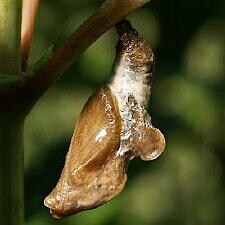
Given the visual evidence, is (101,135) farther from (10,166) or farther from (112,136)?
(10,166)

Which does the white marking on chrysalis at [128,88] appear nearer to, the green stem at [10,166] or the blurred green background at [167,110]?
the green stem at [10,166]

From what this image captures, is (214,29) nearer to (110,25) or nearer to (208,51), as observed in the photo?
(208,51)

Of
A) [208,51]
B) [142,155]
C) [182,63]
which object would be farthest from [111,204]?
[142,155]

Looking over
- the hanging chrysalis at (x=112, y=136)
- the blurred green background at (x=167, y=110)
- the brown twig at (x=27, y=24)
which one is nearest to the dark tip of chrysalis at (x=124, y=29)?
the hanging chrysalis at (x=112, y=136)

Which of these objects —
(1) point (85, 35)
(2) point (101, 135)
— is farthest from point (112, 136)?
(1) point (85, 35)

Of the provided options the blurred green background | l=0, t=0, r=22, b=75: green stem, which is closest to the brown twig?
l=0, t=0, r=22, b=75: green stem

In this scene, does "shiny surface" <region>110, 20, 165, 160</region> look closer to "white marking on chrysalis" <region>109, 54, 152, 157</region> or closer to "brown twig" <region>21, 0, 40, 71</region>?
"white marking on chrysalis" <region>109, 54, 152, 157</region>

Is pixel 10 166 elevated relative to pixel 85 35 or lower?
lower
